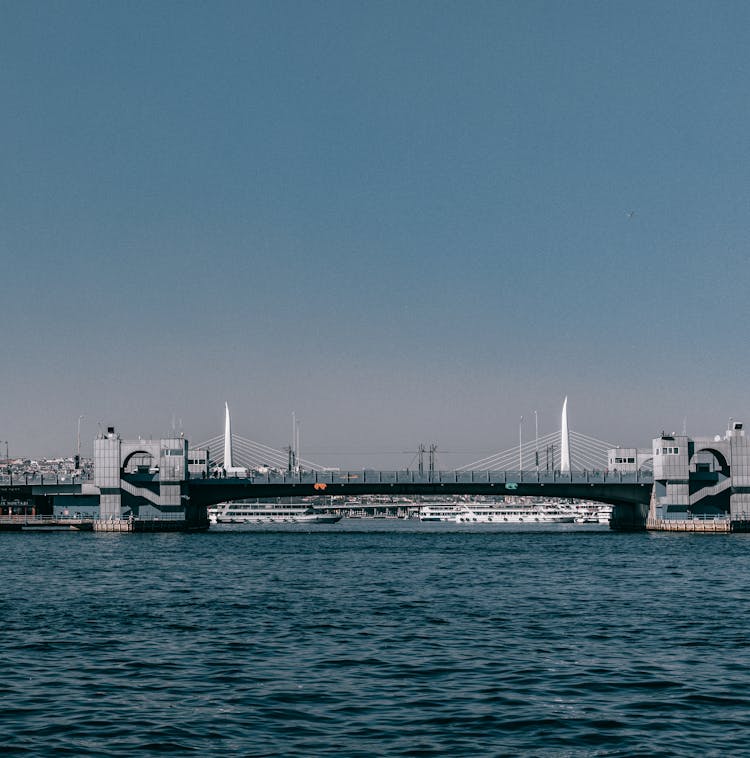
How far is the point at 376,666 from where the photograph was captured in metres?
34.8

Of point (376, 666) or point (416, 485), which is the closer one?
point (376, 666)

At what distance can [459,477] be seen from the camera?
17450cm

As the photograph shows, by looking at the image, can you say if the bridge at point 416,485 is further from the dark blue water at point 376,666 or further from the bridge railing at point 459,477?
the dark blue water at point 376,666

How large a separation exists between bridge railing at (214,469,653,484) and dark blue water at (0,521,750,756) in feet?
331

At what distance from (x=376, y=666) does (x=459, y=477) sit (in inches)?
5532

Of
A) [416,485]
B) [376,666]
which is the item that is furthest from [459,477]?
[376,666]

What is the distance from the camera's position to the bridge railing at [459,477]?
17275 centimetres

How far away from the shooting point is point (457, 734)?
83.6ft

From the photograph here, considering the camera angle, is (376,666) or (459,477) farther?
(459,477)

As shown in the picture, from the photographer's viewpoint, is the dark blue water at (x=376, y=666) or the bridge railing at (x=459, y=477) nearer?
the dark blue water at (x=376, y=666)

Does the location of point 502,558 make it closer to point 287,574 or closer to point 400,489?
point 287,574

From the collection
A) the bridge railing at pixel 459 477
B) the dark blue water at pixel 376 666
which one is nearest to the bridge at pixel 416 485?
the bridge railing at pixel 459 477

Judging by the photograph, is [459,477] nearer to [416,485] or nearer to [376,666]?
[416,485]

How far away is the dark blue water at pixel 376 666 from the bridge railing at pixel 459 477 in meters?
101
